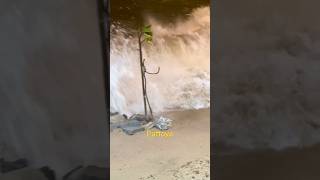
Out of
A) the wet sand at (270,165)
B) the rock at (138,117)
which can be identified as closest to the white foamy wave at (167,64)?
the rock at (138,117)

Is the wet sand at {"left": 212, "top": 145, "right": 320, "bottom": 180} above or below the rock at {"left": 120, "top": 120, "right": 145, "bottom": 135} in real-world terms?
below

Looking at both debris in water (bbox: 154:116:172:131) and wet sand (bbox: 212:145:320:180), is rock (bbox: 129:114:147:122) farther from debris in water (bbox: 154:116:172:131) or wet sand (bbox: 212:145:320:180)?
wet sand (bbox: 212:145:320:180)

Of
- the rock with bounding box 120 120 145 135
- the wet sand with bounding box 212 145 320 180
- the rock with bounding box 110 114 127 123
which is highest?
the rock with bounding box 110 114 127 123

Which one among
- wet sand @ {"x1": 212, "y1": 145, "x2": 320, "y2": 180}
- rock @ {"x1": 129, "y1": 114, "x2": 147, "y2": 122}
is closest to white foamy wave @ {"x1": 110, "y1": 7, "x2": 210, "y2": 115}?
rock @ {"x1": 129, "y1": 114, "x2": 147, "y2": 122}

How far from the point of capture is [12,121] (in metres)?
0.76

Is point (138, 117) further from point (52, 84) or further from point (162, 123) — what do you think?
point (52, 84)

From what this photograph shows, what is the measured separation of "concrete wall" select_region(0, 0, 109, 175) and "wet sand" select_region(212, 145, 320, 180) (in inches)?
8.5

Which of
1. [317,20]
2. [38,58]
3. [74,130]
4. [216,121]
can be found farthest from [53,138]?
[317,20]

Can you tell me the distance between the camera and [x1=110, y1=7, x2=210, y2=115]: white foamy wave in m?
0.74

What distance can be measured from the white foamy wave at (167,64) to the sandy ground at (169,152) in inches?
1.3

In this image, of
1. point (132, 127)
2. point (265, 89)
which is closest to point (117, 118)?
point (132, 127)

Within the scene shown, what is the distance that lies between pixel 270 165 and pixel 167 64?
10.4 inches

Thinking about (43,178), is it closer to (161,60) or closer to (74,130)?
(74,130)

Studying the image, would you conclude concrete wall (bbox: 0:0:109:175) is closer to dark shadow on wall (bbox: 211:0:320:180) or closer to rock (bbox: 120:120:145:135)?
rock (bbox: 120:120:145:135)
